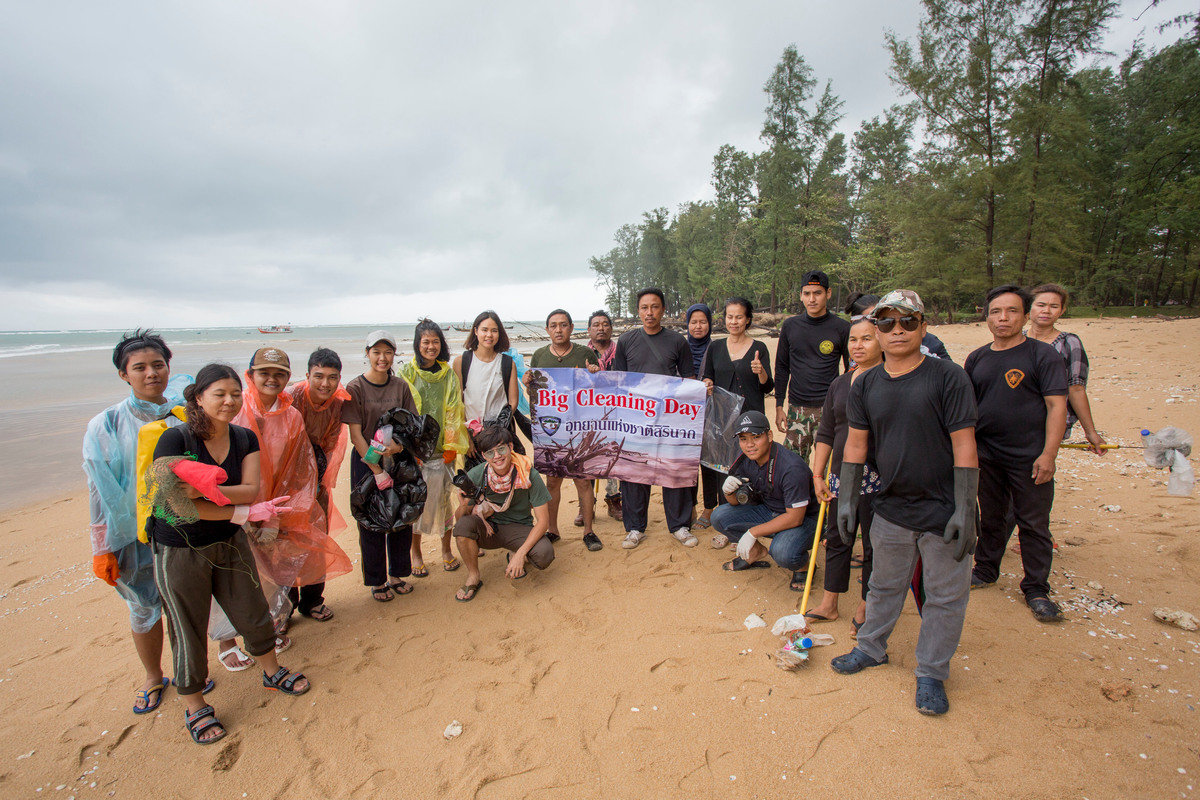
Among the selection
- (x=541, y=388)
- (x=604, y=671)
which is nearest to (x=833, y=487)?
(x=604, y=671)

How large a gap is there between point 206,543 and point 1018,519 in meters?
4.83

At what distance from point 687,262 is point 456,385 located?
147 ft

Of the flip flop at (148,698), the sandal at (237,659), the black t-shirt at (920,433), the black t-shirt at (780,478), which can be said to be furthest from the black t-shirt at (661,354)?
the flip flop at (148,698)

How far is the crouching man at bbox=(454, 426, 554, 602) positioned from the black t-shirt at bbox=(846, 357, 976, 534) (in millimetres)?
2432

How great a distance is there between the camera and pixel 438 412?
4.08 meters

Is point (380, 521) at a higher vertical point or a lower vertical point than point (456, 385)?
lower

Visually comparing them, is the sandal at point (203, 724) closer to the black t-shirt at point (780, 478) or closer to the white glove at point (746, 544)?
the white glove at point (746, 544)

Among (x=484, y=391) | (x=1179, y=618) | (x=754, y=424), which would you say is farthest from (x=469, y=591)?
(x=1179, y=618)

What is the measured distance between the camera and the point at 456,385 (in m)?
4.15

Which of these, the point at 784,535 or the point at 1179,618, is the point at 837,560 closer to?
the point at 784,535

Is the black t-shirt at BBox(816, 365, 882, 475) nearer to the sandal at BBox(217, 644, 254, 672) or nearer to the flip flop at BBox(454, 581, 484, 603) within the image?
the flip flop at BBox(454, 581, 484, 603)

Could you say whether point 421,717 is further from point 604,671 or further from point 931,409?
point 931,409

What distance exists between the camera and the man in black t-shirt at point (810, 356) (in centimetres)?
408

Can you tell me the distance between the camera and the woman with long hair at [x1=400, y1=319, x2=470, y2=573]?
158 inches
